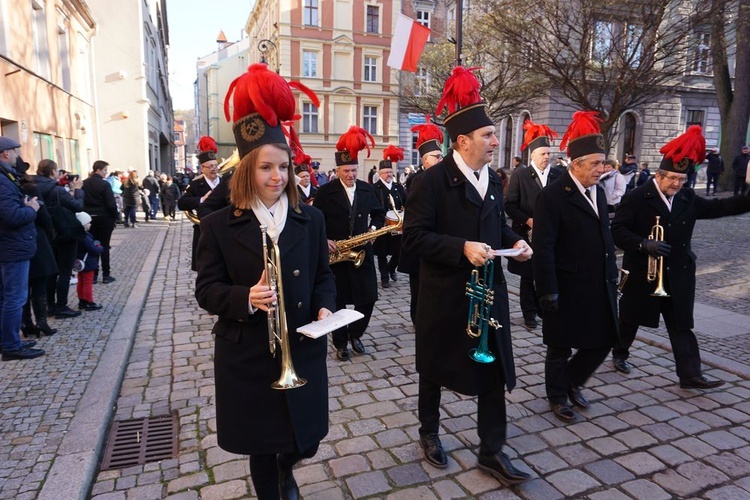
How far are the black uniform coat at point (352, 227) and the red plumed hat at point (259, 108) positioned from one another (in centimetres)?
312

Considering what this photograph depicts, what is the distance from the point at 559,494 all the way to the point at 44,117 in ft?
55.2

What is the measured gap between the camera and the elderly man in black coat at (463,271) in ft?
10.9

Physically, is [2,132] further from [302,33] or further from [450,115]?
[302,33]

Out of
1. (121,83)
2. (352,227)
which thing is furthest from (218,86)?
(352,227)

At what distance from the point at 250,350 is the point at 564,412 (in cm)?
288

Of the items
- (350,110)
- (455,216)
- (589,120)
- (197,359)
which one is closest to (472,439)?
(455,216)

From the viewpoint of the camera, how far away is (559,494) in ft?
10.8

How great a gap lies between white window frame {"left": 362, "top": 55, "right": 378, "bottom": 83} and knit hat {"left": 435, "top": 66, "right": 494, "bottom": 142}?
142 feet

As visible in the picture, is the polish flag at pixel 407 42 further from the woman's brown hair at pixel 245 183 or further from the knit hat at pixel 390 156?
the woman's brown hair at pixel 245 183

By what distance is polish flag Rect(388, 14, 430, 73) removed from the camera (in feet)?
39.9

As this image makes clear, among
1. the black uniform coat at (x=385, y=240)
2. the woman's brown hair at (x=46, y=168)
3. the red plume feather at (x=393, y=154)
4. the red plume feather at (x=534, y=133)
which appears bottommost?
the black uniform coat at (x=385, y=240)

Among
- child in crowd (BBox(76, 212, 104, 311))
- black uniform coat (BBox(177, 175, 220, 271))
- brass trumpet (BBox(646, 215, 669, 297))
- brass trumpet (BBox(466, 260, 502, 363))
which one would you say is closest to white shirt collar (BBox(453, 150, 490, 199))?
brass trumpet (BBox(466, 260, 502, 363))

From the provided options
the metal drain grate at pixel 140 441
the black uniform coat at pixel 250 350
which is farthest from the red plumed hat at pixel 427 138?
the black uniform coat at pixel 250 350

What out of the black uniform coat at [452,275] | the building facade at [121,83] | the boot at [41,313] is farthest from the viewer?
the building facade at [121,83]
